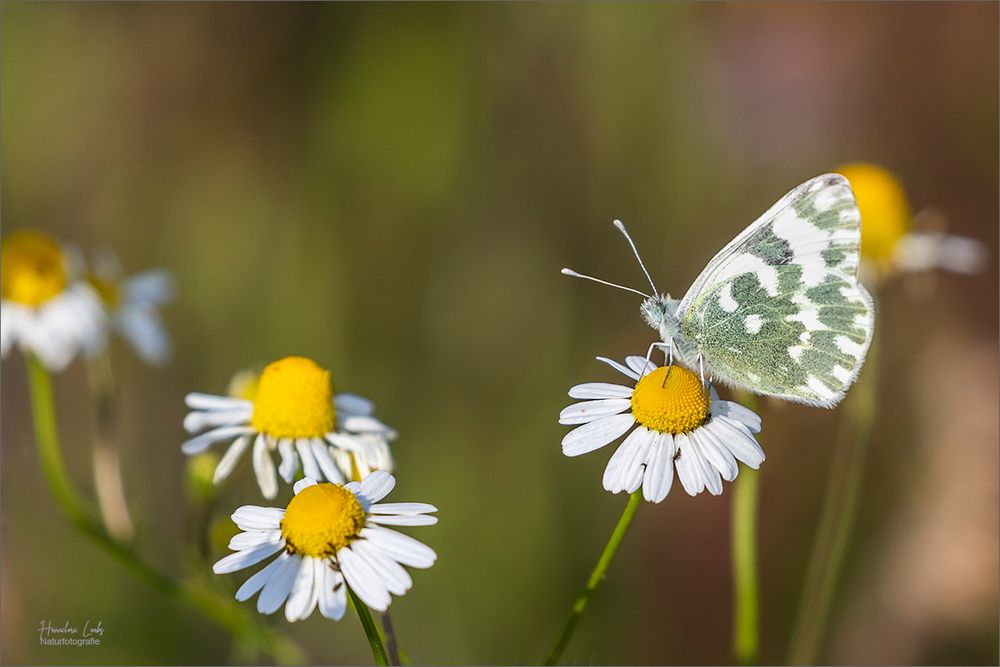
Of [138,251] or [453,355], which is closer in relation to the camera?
[453,355]

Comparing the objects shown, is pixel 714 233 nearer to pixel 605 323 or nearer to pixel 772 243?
pixel 605 323

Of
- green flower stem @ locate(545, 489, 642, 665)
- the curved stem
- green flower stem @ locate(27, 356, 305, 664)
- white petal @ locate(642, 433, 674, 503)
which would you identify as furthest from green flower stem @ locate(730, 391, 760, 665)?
the curved stem

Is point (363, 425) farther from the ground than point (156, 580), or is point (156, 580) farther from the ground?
point (363, 425)

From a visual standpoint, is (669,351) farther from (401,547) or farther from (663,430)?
(401,547)

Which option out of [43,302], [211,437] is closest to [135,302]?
[43,302]

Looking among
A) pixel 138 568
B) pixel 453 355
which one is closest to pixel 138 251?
pixel 453 355

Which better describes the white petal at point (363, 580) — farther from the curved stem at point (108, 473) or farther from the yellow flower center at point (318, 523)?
the curved stem at point (108, 473)
